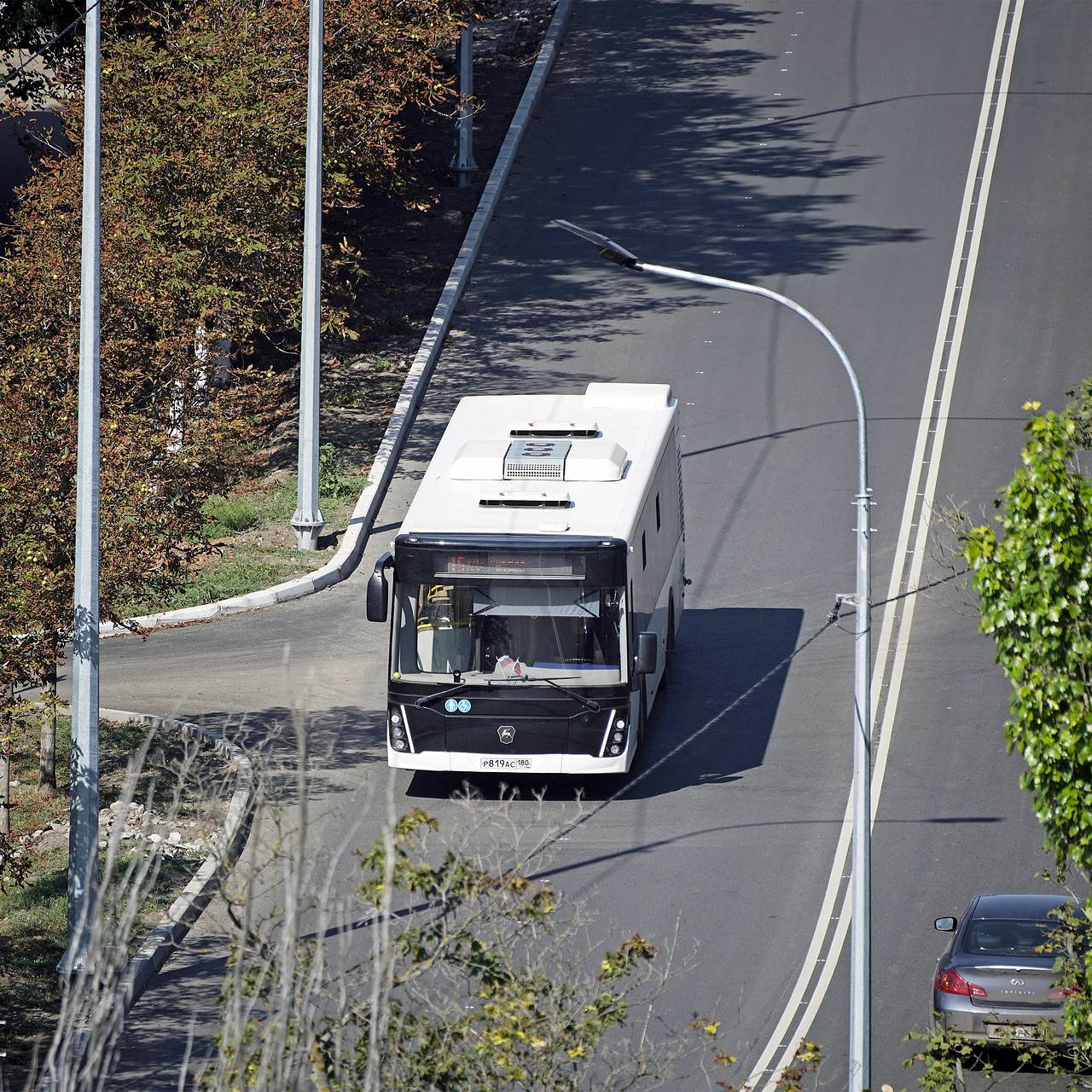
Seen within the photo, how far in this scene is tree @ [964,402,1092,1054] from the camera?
9.70 meters

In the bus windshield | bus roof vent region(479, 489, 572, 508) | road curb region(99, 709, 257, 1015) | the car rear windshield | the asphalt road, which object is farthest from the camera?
bus roof vent region(479, 489, 572, 508)

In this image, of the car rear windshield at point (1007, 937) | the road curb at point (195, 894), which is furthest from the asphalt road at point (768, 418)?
the car rear windshield at point (1007, 937)

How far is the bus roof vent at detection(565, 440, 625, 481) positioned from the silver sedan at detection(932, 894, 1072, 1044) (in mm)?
6722

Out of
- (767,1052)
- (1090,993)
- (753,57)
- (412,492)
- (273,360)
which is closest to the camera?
(1090,993)

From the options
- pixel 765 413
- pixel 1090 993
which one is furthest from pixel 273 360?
pixel 1090 993

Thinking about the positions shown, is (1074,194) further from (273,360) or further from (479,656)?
(479,656)

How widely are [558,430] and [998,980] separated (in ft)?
28.5

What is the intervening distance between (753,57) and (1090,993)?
35447 mm

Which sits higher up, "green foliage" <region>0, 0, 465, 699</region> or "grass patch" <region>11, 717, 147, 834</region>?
"green foliage" <region>0, 0, 465, 699</region>

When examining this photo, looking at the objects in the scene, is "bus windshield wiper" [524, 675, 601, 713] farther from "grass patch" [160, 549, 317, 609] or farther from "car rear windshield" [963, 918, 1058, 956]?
"grass patch" [160, 549, 317, 609]

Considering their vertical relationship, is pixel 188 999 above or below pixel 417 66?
below

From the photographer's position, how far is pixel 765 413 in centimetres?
2944

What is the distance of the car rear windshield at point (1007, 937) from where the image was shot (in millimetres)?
13984

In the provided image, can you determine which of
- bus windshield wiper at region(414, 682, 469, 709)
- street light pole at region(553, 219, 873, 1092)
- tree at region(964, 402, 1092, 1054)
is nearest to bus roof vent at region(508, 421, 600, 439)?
bus windshield wiper at region(414, 682, 469, 709)
